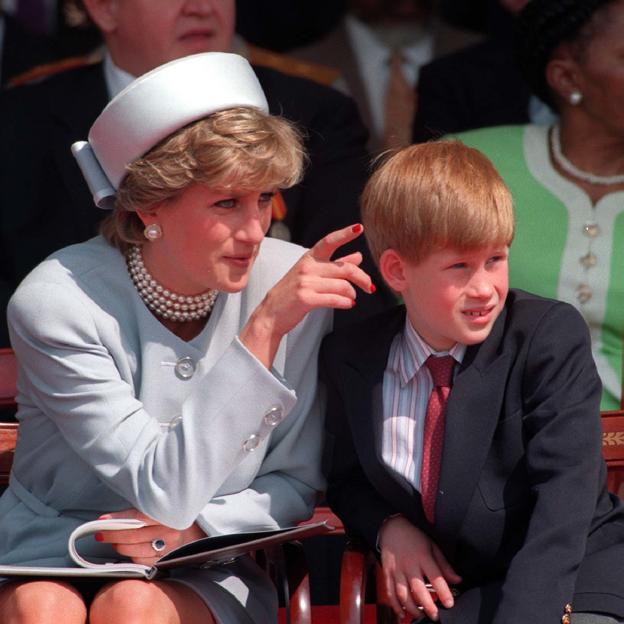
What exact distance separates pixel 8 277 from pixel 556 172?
1453mm

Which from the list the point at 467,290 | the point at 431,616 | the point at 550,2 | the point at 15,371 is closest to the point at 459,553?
the point at 431,616

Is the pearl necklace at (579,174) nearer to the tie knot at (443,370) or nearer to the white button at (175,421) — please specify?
the tie knot at (443,370)

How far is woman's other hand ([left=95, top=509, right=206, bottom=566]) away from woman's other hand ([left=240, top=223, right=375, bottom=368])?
1.21 ft

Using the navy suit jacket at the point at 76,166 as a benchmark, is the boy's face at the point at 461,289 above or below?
above

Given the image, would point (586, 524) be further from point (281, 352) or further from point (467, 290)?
point (281, 352)

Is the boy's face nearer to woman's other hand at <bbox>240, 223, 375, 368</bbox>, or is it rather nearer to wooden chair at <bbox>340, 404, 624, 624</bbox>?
woman's other hand at <bbox>240, 223, 375, 368</bbox>

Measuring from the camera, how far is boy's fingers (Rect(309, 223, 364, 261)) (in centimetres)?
300

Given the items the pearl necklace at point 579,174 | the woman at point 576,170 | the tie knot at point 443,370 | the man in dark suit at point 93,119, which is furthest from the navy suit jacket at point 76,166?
the tie knot at point 443,370

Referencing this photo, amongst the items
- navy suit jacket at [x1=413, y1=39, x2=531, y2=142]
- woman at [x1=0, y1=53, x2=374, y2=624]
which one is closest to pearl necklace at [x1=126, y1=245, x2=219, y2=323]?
woman at [x1=0, y1=53, x2=374, y2=624]

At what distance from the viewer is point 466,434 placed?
2967 mm

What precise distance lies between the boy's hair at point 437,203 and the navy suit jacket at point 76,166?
3.52 ft

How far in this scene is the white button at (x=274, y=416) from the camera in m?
3.08

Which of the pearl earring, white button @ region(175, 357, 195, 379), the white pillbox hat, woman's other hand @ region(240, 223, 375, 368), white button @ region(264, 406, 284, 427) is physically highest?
the white pillbox hat

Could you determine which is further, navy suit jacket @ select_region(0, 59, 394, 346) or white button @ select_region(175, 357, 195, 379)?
navy suit jacket @ select_region(0, 59, 394, 346)
